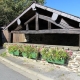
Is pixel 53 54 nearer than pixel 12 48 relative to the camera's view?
Yes

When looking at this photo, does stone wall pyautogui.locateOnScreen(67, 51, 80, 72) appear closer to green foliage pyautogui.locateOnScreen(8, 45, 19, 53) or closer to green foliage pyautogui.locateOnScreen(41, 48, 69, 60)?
green foliage pyautogui.locateOnScreen(41, 48, 69, 60)

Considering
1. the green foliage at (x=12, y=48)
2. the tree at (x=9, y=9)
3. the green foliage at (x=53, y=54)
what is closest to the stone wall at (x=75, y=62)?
the green foliage at (x=53, y=54)

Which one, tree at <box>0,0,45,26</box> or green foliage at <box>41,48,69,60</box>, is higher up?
tree at <box>0,0,45,26</box>

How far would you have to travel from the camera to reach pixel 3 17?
88.0 feet

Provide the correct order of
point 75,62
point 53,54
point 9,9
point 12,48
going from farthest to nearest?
1. point 9,9
2. point 12,48
3. point 53,54
4. point 75,62

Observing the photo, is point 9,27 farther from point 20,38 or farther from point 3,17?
point 3,17

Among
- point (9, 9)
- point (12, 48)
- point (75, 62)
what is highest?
point (9, 9)

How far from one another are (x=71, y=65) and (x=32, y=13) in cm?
451

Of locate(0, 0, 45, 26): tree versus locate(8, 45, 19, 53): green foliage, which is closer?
locate(8, 45, 19, 53): green foliage

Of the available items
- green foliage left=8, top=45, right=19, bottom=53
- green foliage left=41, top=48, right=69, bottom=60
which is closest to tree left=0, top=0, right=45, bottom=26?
green foliage left=8, top=45, right=19, bottom=53

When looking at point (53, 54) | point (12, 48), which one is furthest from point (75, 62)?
point (12, 48)

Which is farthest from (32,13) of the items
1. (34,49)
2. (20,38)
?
(20,38)

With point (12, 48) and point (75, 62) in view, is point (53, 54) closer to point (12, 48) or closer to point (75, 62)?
point (75, 62)

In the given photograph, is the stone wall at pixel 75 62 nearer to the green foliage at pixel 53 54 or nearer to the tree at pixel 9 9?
the green foliage at pixel 53 54
